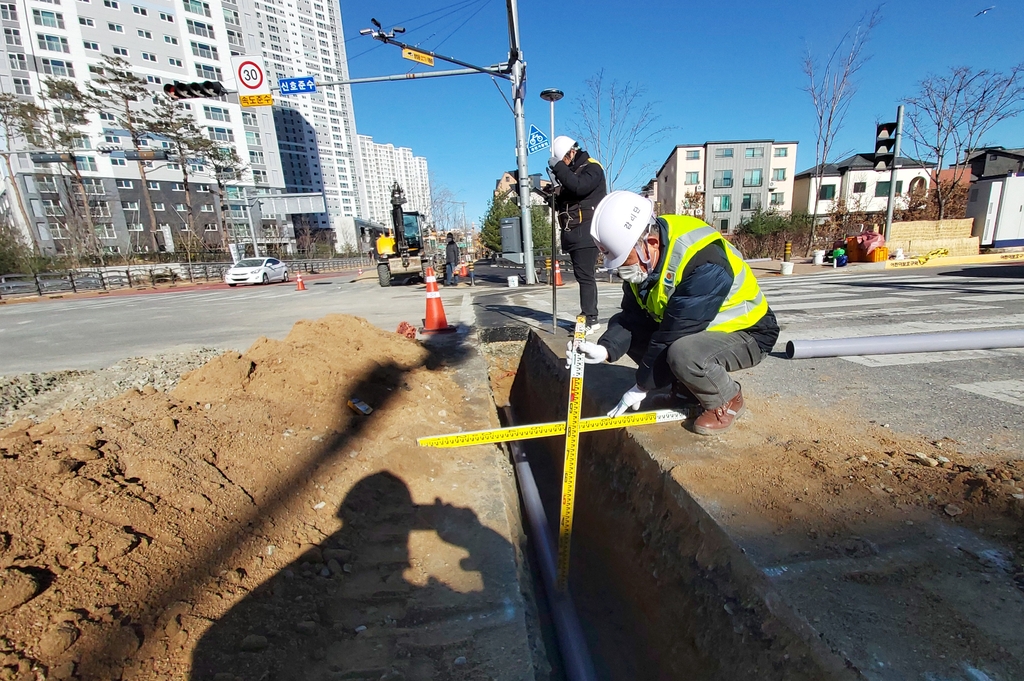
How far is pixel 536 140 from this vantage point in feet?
28.8

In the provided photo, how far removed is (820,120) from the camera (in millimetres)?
19469

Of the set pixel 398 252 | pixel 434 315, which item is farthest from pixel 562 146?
pixel 398 252

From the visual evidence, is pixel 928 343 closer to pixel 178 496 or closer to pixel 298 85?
pixel 178 496

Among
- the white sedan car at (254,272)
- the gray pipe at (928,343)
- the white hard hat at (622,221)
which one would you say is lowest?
the gray pipe at (928,343)

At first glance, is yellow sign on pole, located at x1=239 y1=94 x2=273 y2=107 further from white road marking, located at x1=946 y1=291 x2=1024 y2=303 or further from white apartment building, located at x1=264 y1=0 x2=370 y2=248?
white apartment building, located at x1=264 y1=0 x2=370 y2=248

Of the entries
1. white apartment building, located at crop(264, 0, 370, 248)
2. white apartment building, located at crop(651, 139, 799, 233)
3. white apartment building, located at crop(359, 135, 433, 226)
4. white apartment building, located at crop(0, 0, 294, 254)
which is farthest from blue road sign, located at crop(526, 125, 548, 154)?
white apartment building, located at crop(359, 135, 433, 226)

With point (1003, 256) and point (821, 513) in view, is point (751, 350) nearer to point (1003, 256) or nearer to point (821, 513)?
point (821, 513)

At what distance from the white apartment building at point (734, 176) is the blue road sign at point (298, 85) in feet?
130

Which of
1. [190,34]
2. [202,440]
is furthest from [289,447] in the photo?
[190,34]

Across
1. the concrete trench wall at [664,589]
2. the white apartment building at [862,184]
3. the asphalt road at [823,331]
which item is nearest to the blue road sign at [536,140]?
the asphalt road at [823,331]

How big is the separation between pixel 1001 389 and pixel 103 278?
31220 mm

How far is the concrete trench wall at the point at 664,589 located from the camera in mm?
1450

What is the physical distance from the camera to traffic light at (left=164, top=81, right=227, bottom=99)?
9.73 meters

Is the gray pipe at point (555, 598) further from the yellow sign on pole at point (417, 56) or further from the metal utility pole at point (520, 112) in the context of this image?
the yellow sign on pole at point (417, 56)
